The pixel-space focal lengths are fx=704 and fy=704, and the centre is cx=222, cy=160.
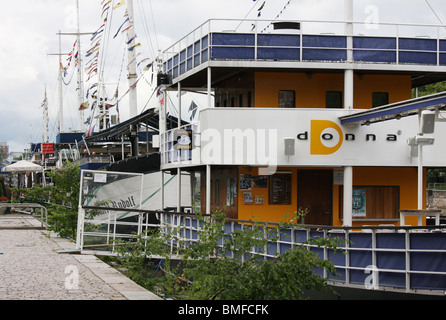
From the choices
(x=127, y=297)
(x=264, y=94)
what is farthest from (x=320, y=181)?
(x=127, y=297)

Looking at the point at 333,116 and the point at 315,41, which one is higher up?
the point at 315,41

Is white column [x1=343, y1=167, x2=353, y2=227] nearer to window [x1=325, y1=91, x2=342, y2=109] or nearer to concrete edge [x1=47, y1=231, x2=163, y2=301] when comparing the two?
window [x1=325, y1=91, x2=342, y2=109]

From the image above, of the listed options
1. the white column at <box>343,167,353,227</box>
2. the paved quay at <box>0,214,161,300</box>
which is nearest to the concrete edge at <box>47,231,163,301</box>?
the paved quay at <box>0,214,161,300</box>

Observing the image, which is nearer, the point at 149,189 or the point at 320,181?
the point at 320,181

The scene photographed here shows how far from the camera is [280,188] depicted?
21.4 meters

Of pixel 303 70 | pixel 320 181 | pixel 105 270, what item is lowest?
pixel 105 270

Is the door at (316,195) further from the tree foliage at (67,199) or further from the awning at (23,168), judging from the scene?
the awning at (23,168)

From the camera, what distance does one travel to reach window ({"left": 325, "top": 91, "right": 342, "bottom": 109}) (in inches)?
871

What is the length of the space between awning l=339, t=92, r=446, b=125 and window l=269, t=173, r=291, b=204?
101 inches

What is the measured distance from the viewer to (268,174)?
21094mm

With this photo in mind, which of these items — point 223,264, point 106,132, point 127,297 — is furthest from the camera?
point 106,132

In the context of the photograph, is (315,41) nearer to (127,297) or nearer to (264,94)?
(264,94)

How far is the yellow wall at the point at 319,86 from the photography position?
21.5 metres

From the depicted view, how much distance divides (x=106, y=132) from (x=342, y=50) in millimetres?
14368
